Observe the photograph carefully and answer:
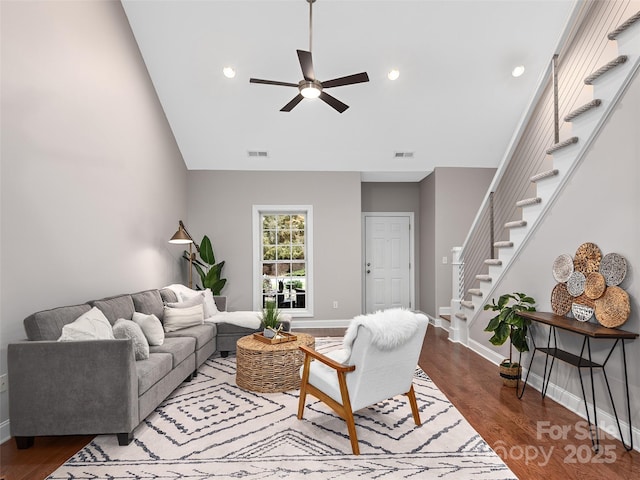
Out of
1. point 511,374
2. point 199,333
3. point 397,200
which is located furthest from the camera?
point 397,200

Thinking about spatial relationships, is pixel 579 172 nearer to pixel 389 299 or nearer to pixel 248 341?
pixel 248 341

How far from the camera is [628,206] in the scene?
240 cm

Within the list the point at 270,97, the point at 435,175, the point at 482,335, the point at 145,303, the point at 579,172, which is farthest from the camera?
the point at 435,175

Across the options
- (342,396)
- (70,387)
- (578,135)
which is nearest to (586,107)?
(578,135)

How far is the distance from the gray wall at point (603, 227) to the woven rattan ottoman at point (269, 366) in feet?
7.16

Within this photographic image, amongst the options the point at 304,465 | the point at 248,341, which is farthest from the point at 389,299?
the point at 304,465

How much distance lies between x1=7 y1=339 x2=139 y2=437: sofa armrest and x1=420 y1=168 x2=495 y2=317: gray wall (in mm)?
4963

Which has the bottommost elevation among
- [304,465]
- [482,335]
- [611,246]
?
[304,465]

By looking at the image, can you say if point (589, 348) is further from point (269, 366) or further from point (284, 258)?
point (284, 258)

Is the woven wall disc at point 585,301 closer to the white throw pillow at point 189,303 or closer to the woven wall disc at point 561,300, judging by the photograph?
the woven wall disc at point 561,300

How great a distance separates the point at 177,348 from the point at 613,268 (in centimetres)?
345

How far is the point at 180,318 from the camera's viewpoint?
13.0 feet

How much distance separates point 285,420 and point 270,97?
401cm

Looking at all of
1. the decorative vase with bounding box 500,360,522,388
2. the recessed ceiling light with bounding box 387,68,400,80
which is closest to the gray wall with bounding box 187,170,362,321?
the recessed ceiling light with bounding box 387,68,400,80
